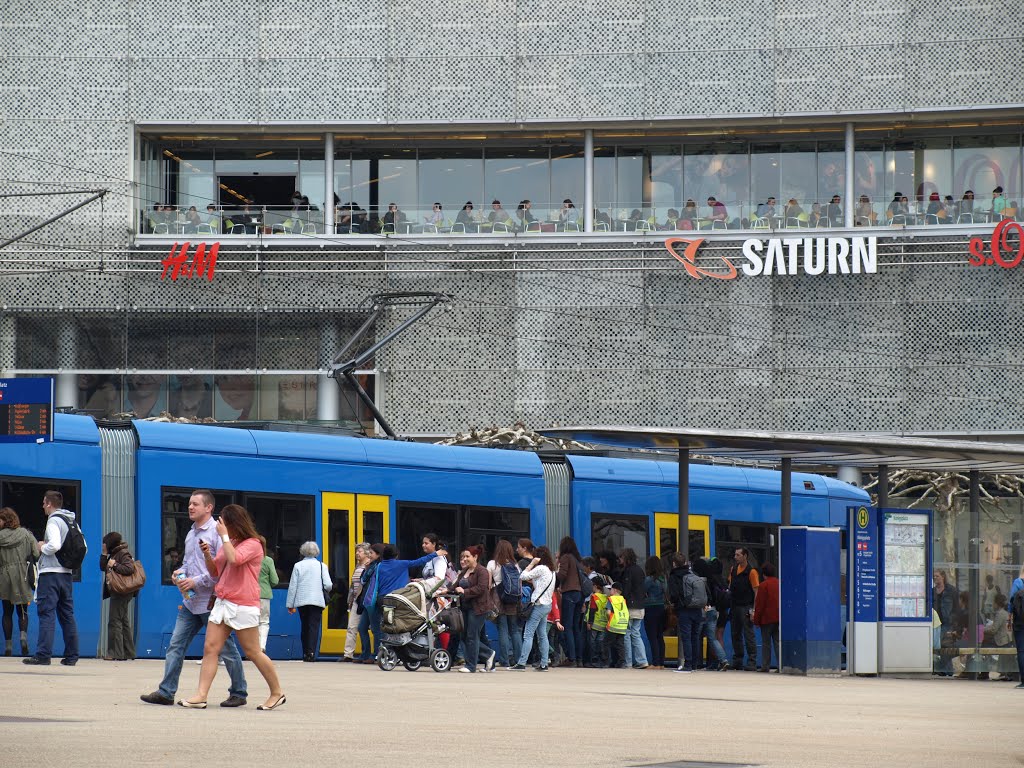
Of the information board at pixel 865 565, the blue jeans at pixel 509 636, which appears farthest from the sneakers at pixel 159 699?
the information board at pixel 865 565

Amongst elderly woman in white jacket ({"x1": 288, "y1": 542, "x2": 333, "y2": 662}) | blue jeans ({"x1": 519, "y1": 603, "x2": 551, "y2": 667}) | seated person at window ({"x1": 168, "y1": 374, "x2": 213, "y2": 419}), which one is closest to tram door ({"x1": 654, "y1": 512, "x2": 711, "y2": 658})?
blue jeans ({"x1": 519, "y1": 603, "x2": 551, "y2": 667})

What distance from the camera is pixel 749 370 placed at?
4044cm

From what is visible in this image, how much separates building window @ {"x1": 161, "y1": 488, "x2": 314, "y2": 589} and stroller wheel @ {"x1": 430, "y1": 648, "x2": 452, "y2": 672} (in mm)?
2504

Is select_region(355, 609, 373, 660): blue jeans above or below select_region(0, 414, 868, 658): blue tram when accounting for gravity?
below

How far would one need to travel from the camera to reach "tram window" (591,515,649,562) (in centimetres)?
2402

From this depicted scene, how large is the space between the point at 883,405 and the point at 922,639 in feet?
62.1

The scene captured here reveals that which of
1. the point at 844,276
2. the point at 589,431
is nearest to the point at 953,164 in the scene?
the point at 844,276

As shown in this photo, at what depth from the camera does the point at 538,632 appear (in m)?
20.6

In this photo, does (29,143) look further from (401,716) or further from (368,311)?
(401,716)

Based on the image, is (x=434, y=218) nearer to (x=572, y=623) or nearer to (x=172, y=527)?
(x=572, y=623)

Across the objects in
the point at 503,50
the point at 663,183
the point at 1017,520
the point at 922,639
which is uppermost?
the point at 503,50

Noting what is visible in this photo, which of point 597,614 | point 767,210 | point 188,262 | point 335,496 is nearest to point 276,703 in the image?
point 335,496

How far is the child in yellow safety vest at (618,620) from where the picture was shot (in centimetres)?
2192

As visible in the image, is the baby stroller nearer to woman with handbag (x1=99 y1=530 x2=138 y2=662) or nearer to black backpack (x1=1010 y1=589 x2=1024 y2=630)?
woman with handbag (x1=99 y1=530 x2=138 y2=662)
